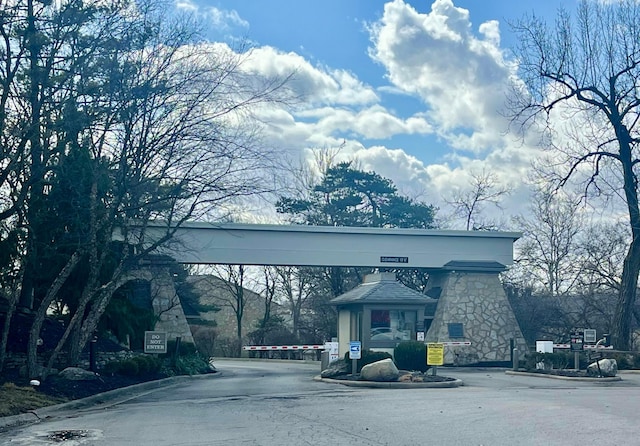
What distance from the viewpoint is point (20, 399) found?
631 inches

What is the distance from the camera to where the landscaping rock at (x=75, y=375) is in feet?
66.8

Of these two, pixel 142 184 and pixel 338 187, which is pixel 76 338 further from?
pixel 338 187

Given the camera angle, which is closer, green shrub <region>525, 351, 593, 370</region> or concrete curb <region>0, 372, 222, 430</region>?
concrete curb <region>0, 372, 222, 430</region>

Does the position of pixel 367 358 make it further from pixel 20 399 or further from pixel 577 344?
pixel 20 399

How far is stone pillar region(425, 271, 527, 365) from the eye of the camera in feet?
118

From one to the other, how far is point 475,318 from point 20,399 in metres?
24.3

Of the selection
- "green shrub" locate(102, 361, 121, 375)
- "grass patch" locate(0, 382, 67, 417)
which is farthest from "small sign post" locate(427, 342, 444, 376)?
"grass patch" locate(0, 382, 67, 417)

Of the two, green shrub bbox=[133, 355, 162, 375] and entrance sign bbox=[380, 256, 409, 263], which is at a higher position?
entrance sign bbox=[380, 256, 409, 263]

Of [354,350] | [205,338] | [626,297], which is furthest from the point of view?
[205,338]

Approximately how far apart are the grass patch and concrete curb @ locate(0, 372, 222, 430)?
0.50 feet

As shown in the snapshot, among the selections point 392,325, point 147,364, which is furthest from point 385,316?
point 147,364

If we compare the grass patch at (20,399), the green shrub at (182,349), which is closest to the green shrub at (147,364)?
the green shrub at (182,349)

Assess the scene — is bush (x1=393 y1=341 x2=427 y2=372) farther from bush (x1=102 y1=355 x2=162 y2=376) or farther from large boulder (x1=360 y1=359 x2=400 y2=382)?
bush (x1=102 y1=355 x2=162 y2=376)

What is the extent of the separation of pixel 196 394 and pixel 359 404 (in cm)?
609
